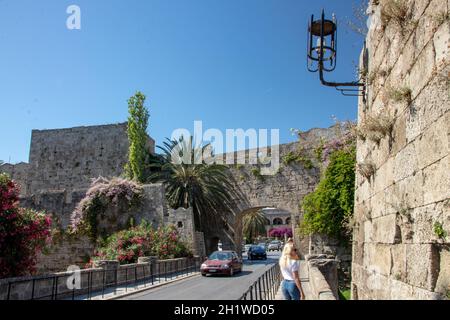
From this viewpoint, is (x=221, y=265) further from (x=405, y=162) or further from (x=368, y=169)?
(x=405, y=162)

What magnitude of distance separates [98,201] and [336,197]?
12.6 m

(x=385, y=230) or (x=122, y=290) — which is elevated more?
(x=385, y=230)

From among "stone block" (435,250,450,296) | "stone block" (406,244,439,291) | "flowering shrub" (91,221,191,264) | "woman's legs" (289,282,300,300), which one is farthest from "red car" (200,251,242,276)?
"stone block" (435,250,450,296)

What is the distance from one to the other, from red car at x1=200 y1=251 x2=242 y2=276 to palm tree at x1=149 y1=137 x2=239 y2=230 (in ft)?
21.9

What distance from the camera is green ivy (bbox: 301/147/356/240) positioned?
59.3 ft

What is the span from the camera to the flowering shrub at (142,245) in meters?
17.7

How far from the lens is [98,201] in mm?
22141

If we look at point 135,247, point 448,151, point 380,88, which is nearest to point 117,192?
point 135,247

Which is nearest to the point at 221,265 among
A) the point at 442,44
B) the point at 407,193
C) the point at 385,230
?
the point at 385,230

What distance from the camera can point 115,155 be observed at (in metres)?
30.8

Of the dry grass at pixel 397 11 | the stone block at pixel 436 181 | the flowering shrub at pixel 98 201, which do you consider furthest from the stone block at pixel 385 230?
the flowering shrub at pixel 98 201

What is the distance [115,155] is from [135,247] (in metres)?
14.3
